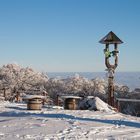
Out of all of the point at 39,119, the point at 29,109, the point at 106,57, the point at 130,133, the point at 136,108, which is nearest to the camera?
the point at 130,133

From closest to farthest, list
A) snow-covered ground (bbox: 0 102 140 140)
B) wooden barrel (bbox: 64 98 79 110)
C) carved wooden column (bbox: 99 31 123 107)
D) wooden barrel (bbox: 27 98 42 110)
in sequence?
snow-covered ground (bbox: 0 102 140 140) < wooden barrel (bbox: 27 98 42 110) < wooden barrel (bbox: 64 98 79 110) < carved wooden column (bbox: 99 31 123 107)

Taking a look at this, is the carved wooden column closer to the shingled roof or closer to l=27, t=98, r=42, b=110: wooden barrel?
the shingled roof

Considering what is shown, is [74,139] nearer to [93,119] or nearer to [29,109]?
[93,119]

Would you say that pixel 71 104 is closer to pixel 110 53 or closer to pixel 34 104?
pixel 34 104

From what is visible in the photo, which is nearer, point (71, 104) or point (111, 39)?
point (71, 104)

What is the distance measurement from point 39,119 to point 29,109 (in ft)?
16.4

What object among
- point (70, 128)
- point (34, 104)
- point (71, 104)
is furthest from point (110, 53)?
point (70, 128)

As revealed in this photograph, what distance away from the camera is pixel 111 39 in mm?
21203

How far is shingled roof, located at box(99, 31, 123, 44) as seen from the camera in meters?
21.2

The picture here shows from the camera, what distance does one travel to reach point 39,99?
1931cm

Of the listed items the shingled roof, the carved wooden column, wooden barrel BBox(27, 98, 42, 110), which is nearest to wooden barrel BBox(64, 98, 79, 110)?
wooden barrel BBox(27, 98, 42, 110)

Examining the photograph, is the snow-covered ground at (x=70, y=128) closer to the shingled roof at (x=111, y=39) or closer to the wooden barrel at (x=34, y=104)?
the wooden barrel at (x=34, y=104)

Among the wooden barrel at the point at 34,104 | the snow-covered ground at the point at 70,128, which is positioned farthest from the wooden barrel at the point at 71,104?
the snow-covered ground at the point at 70,128

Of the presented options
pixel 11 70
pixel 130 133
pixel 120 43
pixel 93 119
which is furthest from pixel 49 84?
pixel 130 133
